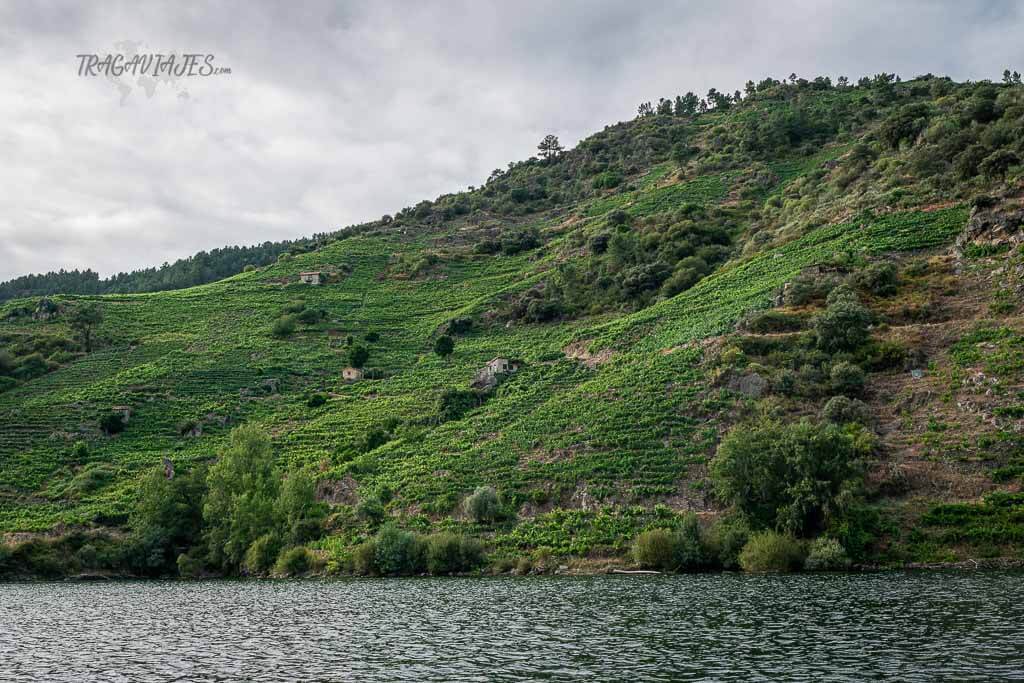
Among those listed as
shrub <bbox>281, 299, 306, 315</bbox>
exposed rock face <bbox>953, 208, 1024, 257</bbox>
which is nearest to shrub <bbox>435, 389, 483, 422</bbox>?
exposed rock face <bbox>953, 208, 1024, 257</bbox>

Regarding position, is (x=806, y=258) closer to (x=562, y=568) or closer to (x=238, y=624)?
(x=562, y=568)

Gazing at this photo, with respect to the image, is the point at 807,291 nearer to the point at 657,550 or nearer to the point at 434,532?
the point at 657,550

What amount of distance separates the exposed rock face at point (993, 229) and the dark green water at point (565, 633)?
3892 centimetres

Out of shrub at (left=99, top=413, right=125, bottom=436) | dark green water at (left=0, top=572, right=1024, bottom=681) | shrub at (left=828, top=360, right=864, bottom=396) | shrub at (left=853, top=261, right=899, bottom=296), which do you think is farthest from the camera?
shrub at (left=99, top=413, right=125, bottom=436)

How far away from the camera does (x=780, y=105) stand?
17300 cm

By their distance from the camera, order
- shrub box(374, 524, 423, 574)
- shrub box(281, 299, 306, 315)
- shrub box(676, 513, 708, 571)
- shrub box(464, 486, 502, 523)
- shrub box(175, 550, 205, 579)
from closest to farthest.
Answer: shrub box(676, 513, 708, 571)
shrub box(374, 524, 423, 574)
shrub box(464, 486, 502, 523)
shrub box(175, 550, 205, 579)
shrub box(281, 299, 306, 315)

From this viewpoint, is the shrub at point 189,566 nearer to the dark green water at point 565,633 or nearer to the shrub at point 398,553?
the shrub at point 398,553

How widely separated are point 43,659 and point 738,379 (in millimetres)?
47768

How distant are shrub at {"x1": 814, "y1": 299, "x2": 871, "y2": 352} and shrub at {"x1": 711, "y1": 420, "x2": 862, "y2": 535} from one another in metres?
14.4

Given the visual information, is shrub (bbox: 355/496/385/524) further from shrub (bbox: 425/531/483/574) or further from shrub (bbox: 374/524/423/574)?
shrub (bbox: 425/531/483/574)

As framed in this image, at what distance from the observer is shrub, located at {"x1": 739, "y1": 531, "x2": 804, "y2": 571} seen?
42.2 metres

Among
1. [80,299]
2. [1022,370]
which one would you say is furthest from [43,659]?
[80,299]

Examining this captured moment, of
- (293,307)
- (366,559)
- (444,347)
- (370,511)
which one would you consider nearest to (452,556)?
(366,559)

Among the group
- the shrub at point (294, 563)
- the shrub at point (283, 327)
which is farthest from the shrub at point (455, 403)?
the shrub at point (283, 327)
